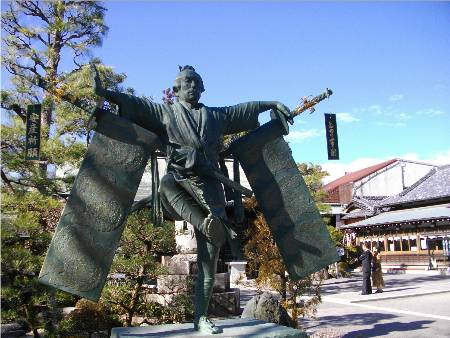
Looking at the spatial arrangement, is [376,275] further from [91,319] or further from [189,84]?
[189,84]

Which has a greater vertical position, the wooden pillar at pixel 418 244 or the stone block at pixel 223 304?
the wooden pillar at pixel 418 244

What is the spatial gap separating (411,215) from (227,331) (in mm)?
23241

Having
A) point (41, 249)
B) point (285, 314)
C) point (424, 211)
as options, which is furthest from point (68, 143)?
point (424, 211)

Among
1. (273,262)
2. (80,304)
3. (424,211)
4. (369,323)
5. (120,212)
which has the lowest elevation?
(369,323)

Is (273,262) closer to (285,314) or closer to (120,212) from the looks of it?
(285,314)

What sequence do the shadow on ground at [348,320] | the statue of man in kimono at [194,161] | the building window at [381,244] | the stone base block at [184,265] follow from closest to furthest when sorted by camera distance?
1. the statue of man in kimono at [194,161]
2. the stone base block at [184,265]
3. the shadow on ground at [348,320]
4. the building window at [381,244]

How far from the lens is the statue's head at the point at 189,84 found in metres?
4.20

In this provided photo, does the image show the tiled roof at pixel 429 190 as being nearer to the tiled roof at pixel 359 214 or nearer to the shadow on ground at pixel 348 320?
the tiled roof at pixel 359 214

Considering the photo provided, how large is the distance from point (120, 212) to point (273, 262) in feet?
15.6

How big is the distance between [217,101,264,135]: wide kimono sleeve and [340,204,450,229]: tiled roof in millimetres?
19679

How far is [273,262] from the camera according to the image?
8164 mm

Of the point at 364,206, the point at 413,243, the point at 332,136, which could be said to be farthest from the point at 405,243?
the point at 332,136

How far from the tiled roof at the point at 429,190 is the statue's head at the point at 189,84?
23905 mm

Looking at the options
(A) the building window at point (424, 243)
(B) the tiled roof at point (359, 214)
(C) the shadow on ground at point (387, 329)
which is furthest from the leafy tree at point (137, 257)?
(B) the tiled roof at point (359, 214)
